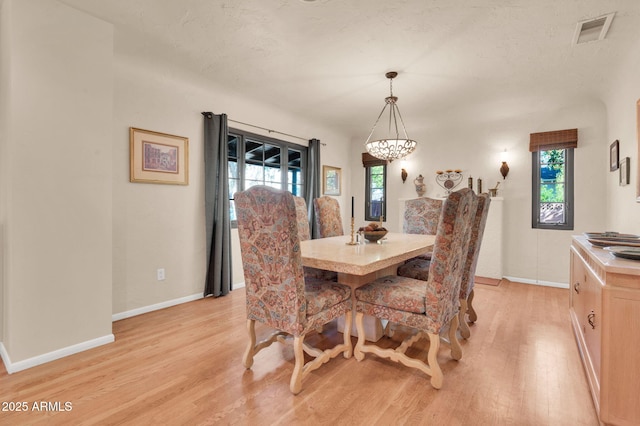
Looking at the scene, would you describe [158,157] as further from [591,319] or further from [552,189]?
[552,189]

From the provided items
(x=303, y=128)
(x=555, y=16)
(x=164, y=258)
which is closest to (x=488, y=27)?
(x=555, y=16)

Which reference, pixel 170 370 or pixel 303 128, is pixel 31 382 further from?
pixel 303 128

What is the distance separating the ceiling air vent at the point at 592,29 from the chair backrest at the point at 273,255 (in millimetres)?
2527

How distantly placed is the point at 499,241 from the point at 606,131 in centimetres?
178

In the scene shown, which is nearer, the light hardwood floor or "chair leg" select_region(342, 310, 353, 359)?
the light hardwood floor

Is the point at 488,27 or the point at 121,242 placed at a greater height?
the point at 488,27

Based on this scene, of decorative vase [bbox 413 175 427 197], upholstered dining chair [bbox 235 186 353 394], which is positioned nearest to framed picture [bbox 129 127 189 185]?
upholstered dining chair [bbox 235 186 353 394]

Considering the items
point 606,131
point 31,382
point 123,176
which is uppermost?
point 606,131

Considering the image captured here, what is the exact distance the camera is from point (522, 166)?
4.32 meters

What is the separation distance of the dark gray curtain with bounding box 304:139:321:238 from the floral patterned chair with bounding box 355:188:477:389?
2.79 m

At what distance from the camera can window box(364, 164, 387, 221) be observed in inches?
222

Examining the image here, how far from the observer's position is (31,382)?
1.83 m

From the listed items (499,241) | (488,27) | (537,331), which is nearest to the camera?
(488,27)

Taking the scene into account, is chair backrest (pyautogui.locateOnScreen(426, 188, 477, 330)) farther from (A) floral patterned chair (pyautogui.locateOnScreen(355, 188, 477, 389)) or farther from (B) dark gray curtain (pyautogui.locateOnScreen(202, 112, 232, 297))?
(B) dark gray curtain (pyautogui.locateOnScreen(202, 112, 232, 297))
